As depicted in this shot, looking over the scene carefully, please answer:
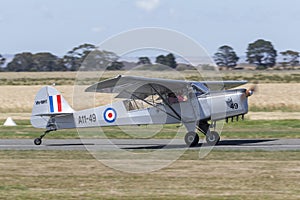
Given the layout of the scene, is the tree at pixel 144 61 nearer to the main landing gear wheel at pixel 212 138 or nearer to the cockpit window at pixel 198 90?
the cockpit window at pixel 198 90

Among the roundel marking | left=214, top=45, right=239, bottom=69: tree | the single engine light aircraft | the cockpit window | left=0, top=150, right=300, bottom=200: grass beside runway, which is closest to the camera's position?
left=0, top=150, right=300, bottom=200: grass beside runway

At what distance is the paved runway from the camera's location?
21.8m

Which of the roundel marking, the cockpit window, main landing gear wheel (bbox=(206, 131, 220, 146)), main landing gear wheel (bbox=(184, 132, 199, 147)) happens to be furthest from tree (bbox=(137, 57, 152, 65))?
main landing gear wheel (bbox=(206, 131, 220, 146))

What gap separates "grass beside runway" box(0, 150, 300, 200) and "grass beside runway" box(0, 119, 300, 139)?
6.16 metres

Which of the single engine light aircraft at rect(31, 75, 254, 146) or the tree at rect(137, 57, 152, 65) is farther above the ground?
the tree at rect(137, 57, 152, 65)

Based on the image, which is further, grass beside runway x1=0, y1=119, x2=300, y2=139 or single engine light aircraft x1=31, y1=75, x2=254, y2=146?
grass beside runway x1=0, y1=119, x2=300, y2=139

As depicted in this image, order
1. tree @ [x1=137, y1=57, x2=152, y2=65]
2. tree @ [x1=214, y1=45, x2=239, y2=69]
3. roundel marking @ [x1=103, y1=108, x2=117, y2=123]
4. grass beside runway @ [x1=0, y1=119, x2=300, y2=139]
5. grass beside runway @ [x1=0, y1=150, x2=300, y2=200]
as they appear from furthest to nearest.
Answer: tree @ [x1=214, y1=45, x2=239, y2=69] → grass beside runway @ [x1=0, y1=119, x2=300, y2=139] → roundel marking @ [x1=103, y1=108, x2=117, y2=123] → tree @ [x1=137, y1=57, x2=152, y2=65] → grass beside runway @ [x1=0, y1=150, x2=300, y2=200]

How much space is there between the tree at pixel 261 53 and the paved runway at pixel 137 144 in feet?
414

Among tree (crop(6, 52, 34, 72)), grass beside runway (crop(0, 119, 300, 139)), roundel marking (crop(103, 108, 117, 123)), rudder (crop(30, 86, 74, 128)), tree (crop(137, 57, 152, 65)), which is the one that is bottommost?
grass beside runway (crop(0, 119, 300, 139))

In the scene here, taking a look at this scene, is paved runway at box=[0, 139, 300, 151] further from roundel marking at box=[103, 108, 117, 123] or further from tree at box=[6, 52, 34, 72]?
tree at box=[6, 52, 34, 72]

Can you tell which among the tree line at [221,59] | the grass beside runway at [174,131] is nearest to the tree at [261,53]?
the tree line at [221,59]

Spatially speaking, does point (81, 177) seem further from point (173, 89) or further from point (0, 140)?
point (0, 140)

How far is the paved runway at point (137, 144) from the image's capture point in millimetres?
21753

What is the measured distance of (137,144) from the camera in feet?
77.0
